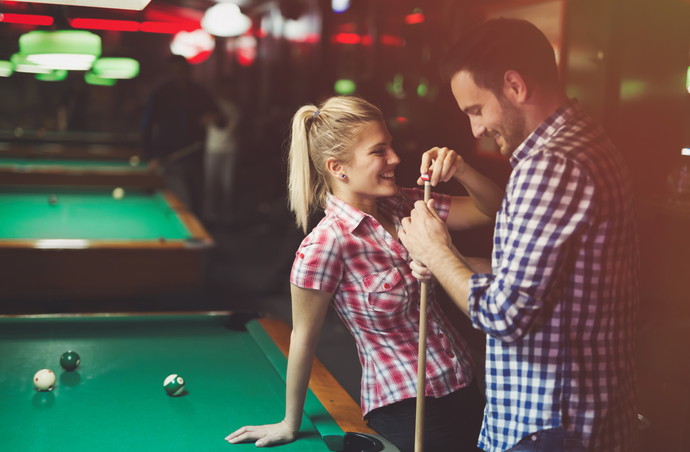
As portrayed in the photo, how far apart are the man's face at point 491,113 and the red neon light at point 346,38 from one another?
343 inches

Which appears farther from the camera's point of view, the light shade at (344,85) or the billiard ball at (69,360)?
the light shade at (344,85)

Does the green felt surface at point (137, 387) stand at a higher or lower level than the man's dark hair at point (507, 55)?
lower

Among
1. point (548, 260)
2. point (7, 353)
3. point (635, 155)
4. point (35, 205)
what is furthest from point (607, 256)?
point (35, 205)

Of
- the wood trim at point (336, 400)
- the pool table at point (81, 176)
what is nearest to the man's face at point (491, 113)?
the wood trim at point (336, 400)

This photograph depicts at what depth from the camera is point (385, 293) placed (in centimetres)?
185

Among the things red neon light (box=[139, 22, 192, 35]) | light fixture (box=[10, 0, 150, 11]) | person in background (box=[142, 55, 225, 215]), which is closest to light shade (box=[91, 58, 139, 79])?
person in background (box=[142, 55, 225, 215])

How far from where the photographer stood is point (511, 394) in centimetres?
145

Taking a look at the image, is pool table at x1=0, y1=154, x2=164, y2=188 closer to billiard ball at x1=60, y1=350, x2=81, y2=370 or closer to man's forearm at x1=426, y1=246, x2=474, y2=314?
billiard ball at x1=60, y1=350, x2=81, y2=370

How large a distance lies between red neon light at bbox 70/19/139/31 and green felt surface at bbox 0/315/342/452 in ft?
31.3

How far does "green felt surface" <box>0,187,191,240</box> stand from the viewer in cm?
421

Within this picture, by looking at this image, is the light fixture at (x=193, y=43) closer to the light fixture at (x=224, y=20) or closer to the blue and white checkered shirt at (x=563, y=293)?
the light fixture at (x=224, y=20)

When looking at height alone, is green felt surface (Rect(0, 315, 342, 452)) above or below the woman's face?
below

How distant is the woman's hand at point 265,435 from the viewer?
1.77 metres

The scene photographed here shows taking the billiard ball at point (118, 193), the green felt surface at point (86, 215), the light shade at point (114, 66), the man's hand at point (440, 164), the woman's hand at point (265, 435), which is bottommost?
the billiard ball at point (118, 193)
